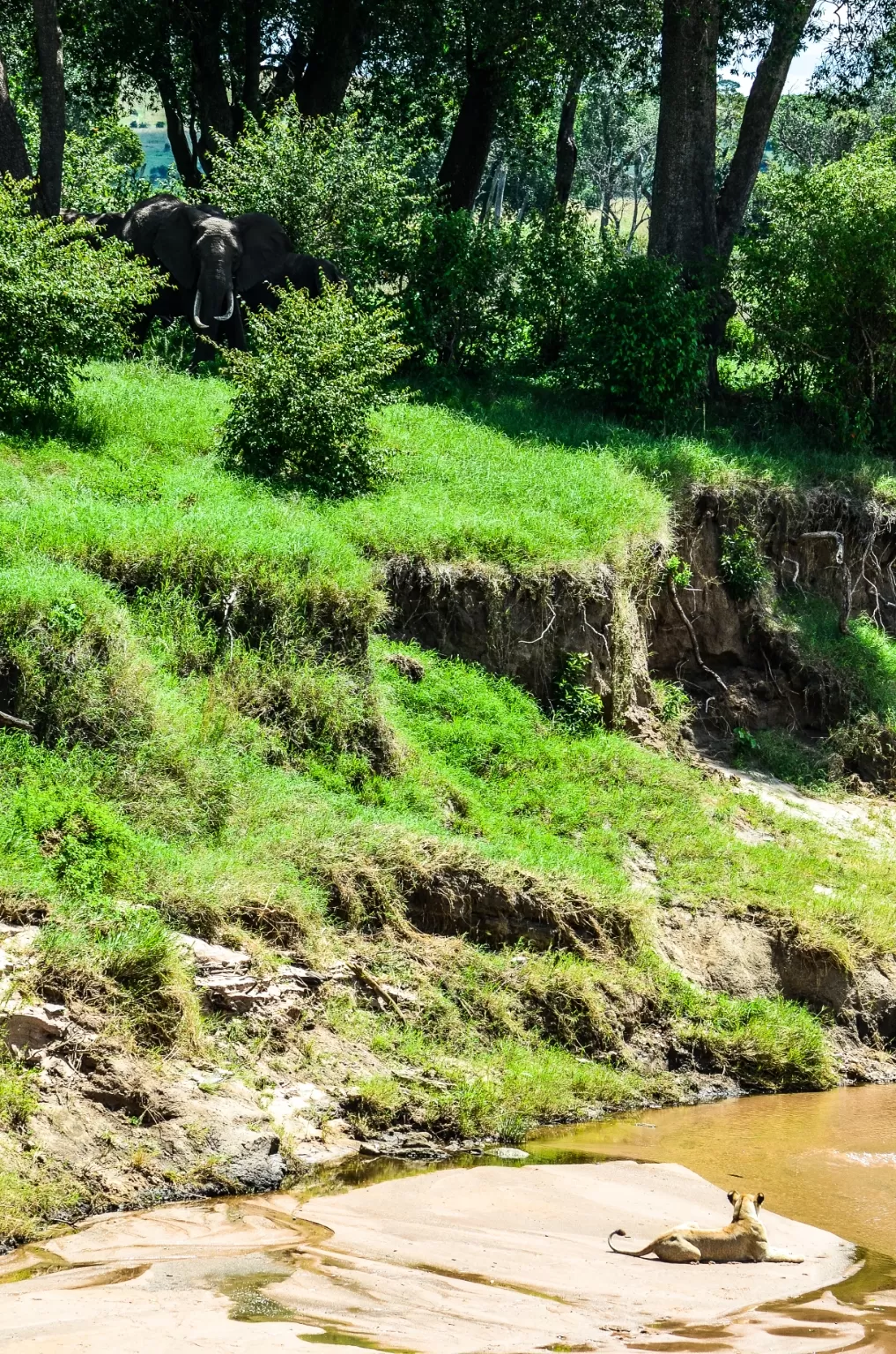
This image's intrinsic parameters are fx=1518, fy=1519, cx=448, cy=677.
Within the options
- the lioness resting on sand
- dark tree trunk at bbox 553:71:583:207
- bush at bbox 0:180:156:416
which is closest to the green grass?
bush at bbox 0:180:156:416

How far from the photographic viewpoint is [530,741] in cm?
1235

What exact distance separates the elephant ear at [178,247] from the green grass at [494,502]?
3.11m

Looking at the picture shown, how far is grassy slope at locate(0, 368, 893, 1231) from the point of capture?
8.52 metres

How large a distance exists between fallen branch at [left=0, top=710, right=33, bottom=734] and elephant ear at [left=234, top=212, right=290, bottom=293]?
910cm

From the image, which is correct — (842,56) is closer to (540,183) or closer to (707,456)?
(707,456)

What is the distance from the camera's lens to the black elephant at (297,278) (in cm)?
1697

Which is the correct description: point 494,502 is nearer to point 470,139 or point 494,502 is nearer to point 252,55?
point 470,139

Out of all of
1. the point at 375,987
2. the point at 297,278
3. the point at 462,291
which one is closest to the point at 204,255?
the point at 297,278

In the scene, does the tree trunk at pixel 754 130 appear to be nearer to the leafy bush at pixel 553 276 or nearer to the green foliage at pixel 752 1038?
the leafy bush at pixel 553 276

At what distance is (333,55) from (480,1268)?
67.8ft

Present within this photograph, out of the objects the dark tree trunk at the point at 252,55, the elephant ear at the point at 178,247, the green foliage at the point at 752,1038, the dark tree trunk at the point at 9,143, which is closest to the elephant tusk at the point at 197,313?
the elephant ear at the point at 178,247

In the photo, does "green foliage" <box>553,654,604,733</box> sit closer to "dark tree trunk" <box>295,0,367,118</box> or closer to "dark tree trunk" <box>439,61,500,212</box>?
"dark tree trunk" <box>439,61,500,212</box>

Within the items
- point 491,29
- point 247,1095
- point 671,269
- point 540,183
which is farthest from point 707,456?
point 540,183

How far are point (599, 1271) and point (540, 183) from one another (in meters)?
56.2
